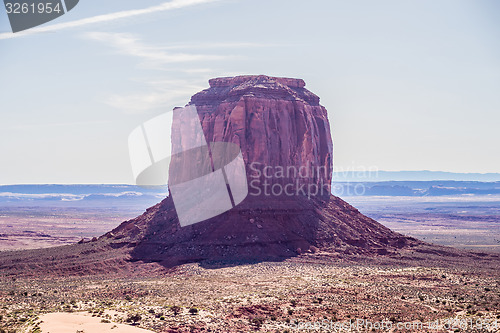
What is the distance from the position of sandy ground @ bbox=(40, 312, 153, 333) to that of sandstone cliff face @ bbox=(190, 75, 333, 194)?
40.8 meters

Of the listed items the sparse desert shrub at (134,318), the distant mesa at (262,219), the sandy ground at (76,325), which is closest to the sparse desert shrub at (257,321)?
the sparse desert shrub at (134,318)

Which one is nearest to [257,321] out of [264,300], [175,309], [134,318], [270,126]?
[175,309]

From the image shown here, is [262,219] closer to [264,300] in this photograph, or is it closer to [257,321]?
[264,300]

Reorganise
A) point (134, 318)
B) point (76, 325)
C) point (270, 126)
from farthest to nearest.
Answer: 1. point (270, 126)
2. point (134, 318)
3. point (76, 325)

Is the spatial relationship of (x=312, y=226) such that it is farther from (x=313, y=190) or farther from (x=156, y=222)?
(x=156, y=222)

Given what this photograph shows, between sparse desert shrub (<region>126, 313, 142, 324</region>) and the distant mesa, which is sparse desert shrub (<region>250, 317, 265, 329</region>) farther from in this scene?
the distant mesa

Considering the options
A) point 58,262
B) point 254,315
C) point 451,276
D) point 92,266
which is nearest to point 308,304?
point 254,315

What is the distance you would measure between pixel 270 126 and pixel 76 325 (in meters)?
46.8

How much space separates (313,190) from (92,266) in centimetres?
3083

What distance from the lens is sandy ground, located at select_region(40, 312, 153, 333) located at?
3366 centimetres

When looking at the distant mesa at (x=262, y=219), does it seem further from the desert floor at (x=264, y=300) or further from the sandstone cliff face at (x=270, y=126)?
the desert floor at (x=264, y=300)

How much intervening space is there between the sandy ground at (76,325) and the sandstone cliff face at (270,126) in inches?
1608

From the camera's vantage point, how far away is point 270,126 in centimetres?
7775

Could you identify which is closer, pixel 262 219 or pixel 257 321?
pixel 257 321
